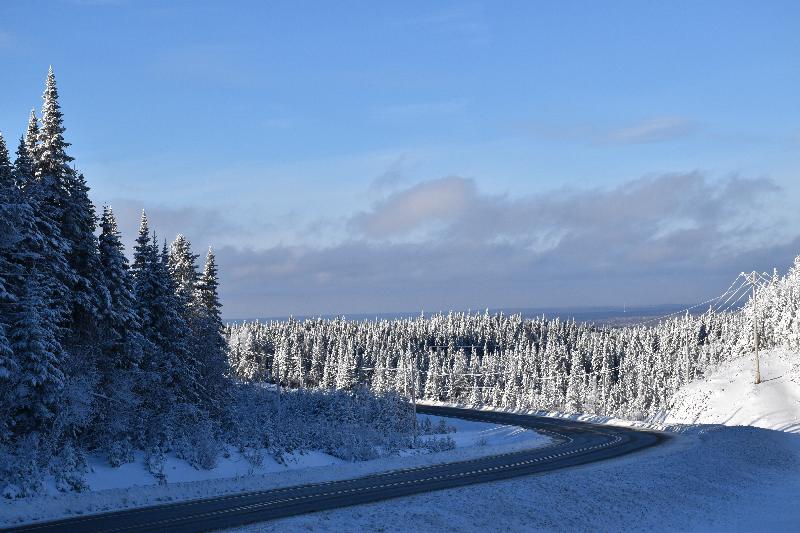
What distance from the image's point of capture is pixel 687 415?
68.8 metres

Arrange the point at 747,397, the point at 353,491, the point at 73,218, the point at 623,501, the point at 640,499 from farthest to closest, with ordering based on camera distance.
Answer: the point at 747,397 < the point at 73,218 < the point at 640,499 < the point at 623,501 < the point at 353,491

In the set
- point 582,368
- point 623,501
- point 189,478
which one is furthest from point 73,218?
point 582,368

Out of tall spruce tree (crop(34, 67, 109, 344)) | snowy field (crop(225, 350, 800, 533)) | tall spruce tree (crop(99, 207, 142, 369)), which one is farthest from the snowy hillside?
tall spruce tree (crop(34, 67, 109, 344))

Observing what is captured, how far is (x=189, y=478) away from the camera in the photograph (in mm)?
30406

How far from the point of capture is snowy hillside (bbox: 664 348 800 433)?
203ft

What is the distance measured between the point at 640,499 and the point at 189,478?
17847 millimetres

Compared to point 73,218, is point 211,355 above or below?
below

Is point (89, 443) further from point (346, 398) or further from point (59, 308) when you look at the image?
point (346, 398)

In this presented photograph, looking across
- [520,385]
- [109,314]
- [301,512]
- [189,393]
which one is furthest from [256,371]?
[301,512]

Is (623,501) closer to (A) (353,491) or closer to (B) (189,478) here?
(A) (353,491)

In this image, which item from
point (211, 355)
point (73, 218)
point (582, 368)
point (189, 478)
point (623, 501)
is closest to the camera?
point (623, 501)

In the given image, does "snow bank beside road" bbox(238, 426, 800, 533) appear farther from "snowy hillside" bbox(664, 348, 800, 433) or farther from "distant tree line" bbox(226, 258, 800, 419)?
"distant tree line" bbox(226, 258, 800, 419)

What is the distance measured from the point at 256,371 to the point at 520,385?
43.6 m

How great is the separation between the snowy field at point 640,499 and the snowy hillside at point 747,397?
12.7m
